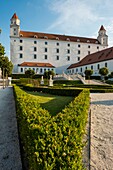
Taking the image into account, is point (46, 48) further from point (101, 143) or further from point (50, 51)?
point (101, 143)

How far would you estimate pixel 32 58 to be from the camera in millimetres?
60719

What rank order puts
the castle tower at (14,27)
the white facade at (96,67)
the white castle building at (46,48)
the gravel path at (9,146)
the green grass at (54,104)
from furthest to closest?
the castle tower at (14,27), the white castle building at (46,48), the white facade at (96,67), the green grass at (54,104), the gravel path at (9,146)

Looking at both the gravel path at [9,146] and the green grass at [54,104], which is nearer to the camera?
the gravel path at [9,146]

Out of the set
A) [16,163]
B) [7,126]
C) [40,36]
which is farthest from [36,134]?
[40,36]

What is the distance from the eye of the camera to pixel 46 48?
6344 centimetres

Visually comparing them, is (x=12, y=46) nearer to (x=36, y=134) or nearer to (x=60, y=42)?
(x=60, y=42)

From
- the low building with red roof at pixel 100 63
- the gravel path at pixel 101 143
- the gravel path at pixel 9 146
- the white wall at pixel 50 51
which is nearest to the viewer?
the gravel path at pixel 101 143

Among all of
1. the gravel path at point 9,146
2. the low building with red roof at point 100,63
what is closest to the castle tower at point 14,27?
the low building with red roof at point 100,63

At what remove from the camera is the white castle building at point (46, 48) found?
58.8 m

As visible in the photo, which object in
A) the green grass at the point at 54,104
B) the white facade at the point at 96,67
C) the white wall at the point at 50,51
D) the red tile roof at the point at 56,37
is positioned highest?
the red tile roof at the point at 56,37

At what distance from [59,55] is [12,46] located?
18104mm

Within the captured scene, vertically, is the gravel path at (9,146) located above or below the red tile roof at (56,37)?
below

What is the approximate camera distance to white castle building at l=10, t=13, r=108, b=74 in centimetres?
5881

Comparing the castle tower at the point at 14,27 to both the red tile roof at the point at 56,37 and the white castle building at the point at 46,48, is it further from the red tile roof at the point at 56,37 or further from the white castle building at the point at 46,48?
the red tile roof at the point at 56,37
